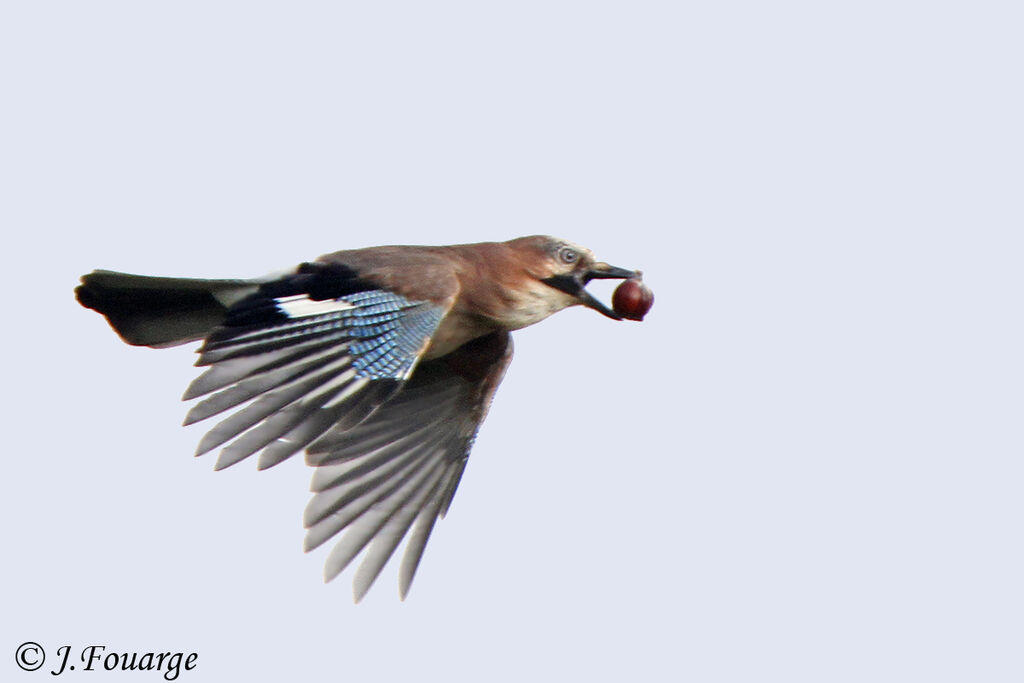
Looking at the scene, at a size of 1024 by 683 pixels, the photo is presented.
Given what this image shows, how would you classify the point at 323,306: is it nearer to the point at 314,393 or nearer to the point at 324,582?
the point at 314,393

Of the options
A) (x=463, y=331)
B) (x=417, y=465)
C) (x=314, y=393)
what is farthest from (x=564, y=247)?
(x=314, y=393)

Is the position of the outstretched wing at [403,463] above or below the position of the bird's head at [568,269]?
below

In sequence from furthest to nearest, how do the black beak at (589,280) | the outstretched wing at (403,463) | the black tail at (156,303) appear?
1. the black beak at (589,280)
2. the outstretched wing at (403,463)
3. the black tail at (156,303)

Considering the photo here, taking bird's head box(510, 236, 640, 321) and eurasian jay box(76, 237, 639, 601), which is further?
bird's head box(510, 236, 640, 321)

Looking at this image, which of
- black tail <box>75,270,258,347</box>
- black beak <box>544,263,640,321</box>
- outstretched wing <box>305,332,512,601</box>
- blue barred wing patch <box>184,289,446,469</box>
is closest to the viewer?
blue barred wing patch <box>184,289,446,469</box>

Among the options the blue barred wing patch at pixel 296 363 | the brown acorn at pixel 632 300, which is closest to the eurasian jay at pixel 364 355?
the blue barred wing patch at pixel 296 363

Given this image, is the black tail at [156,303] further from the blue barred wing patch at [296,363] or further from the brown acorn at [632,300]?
the brown acorn at [632,300]

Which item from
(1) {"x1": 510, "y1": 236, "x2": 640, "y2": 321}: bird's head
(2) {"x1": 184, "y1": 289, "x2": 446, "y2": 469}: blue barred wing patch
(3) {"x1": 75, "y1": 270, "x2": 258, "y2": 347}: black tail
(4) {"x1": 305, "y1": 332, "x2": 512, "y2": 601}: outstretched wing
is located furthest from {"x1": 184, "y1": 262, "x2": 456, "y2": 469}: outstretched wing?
(1) {"x1": 510, "y1": 236, "x2": 640, "y2": 321}: bird's head

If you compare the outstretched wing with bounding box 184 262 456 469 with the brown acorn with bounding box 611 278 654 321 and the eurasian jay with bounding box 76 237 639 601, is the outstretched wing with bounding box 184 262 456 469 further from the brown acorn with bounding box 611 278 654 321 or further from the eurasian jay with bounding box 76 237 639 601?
the brown acorn with bounding box 611 278 654 321
